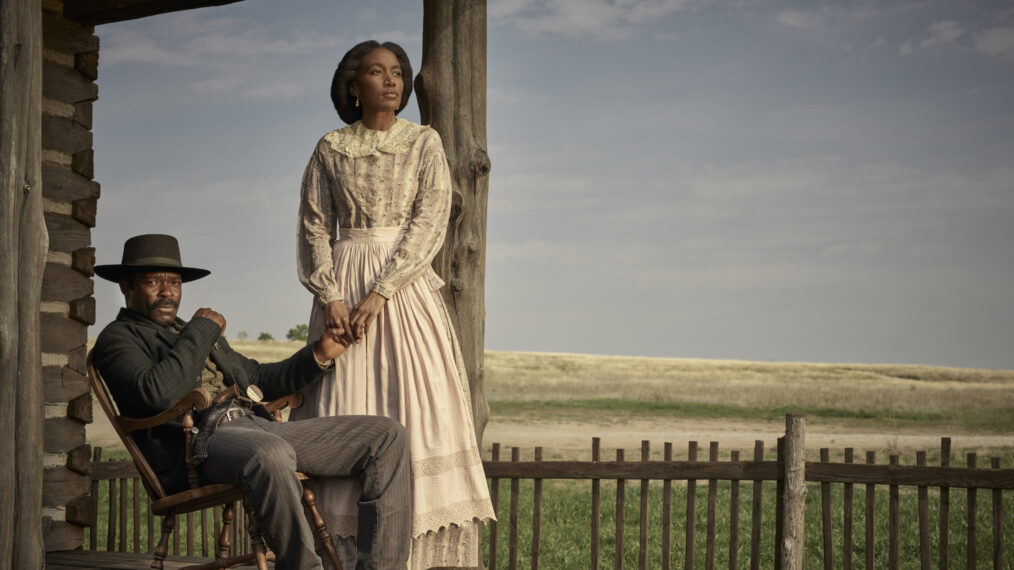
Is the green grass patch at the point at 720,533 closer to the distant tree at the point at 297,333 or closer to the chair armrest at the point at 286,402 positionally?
the chair armrest at the point at 286,402

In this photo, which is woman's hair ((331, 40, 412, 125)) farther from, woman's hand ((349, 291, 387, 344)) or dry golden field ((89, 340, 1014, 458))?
dry golden field ((89, 340, 1014, 458))

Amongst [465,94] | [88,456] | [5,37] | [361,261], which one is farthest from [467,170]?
[88,456]

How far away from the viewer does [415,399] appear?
4090 millimetres

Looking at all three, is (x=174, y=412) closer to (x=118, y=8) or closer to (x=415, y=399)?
(x=415, y=399)

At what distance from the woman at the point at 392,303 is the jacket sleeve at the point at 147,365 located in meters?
0.57

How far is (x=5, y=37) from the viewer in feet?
11.7

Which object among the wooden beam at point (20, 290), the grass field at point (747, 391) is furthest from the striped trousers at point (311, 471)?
the grass field at point (747, 391)

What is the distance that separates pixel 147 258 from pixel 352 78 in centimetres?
121

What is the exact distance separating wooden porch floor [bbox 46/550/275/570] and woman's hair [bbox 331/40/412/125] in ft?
7.46

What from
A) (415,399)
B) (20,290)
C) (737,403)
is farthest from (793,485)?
(737,403)

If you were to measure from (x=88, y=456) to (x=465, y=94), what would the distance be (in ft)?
A: 10.6

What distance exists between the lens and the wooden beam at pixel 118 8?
566cm

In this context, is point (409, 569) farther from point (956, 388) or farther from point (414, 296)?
point (956, 388)

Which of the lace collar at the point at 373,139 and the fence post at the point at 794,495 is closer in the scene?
the lace collar at the point at 373,139
